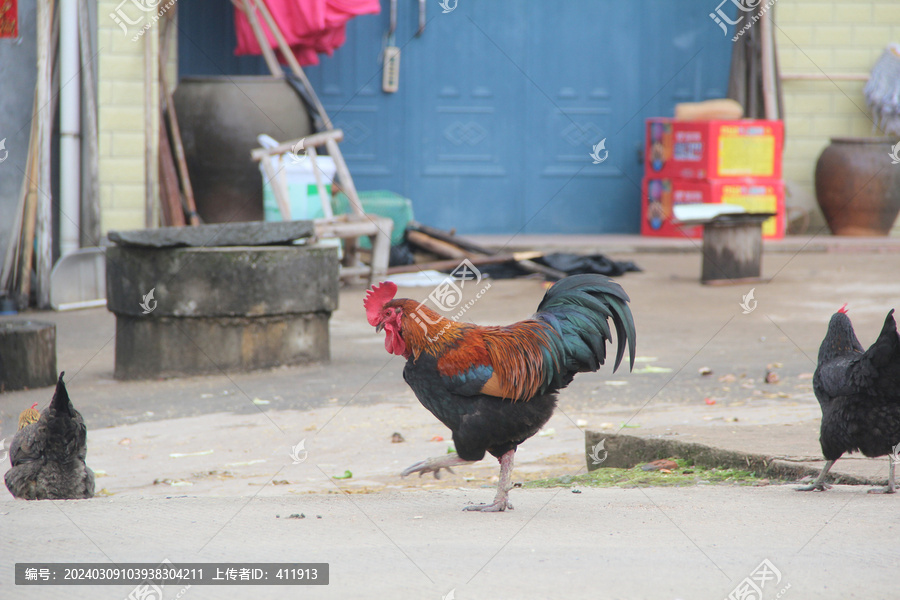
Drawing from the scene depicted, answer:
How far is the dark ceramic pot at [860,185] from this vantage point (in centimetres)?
1180

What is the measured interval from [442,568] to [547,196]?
1018 cm

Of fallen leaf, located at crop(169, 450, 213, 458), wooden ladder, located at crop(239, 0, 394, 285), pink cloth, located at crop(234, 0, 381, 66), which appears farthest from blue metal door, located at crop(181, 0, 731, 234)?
fallen leaf, located at crop(169, 450, 213, 458)

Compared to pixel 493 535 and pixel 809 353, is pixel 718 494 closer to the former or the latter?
pixel 493 535

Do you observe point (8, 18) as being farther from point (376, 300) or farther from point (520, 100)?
point (520, 100)

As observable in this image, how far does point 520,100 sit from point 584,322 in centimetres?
923

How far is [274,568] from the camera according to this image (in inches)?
106

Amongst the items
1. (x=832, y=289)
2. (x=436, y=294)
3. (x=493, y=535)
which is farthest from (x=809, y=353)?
(x=493, y=535)

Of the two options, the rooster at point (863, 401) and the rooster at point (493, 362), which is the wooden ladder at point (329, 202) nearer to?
the rooster at point (493, 362)

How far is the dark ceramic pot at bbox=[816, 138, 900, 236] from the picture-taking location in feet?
38.7

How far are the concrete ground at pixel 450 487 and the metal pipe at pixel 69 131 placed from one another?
99 cm

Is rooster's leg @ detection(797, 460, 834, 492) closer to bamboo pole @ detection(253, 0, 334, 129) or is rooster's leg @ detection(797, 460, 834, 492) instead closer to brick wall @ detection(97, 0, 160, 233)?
brick wall @ detection(97, 0, 160, 233)

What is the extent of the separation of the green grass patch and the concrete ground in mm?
152

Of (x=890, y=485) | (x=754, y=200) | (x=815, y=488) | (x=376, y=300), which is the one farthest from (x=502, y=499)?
(x=754, y=200)

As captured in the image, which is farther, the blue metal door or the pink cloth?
the blue metal door
